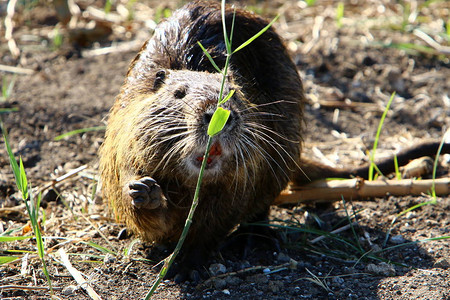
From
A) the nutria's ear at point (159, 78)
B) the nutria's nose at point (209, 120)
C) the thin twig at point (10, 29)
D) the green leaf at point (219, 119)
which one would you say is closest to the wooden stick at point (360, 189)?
the nutria's ear at point (159, 78)

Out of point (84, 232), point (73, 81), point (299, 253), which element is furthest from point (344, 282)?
point (73, 81)

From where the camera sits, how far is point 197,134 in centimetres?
230

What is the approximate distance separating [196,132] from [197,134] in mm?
10

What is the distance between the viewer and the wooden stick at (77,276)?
2.34 metres

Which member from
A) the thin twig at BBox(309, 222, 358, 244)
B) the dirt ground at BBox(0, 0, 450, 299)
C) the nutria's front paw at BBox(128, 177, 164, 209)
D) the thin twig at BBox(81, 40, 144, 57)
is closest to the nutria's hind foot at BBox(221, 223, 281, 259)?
the dirt ground at BBox(0, 0, 450, 299)

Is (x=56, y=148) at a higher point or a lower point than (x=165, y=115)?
lower

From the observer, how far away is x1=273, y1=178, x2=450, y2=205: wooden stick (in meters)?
3.33

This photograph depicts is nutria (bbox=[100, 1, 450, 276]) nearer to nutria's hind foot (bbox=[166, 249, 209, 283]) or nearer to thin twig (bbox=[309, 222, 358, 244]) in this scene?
nutria's hind foot (bbox=[166, 249, 209, 283])

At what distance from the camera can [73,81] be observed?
4562 millimetres

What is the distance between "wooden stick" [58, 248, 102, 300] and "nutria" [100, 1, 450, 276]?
1.02ft

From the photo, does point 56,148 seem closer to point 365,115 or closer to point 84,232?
point 84,232

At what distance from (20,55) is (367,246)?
10.7 feet

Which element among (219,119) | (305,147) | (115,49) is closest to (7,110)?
(115,49)

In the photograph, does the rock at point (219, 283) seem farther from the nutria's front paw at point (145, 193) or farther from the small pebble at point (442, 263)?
the small pebble at point (442, 263)
